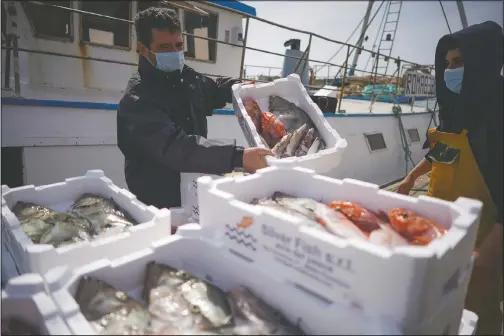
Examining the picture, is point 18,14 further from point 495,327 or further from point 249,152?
point 495,327

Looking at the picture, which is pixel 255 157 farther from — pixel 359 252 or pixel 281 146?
pixel 359 252

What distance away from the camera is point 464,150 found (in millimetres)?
2027

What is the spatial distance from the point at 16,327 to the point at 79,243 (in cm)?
35

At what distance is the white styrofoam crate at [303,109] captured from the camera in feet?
7.38

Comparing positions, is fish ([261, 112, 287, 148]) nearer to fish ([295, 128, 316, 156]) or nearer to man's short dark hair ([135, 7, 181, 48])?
fish ([295, 128, 316, 156])

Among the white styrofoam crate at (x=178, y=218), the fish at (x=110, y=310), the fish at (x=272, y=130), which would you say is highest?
the fish at (x=272, y=130)

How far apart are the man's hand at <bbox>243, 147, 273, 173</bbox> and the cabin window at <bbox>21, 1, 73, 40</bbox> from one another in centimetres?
418

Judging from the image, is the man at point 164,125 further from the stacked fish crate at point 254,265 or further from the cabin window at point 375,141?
the cabin window at point 375,141

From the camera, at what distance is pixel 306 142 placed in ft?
8.33

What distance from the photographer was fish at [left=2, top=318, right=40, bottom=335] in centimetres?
121

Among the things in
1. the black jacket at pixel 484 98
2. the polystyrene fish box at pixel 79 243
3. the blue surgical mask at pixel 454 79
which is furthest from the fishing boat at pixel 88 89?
the polystyrene fish box at pixel 79 243

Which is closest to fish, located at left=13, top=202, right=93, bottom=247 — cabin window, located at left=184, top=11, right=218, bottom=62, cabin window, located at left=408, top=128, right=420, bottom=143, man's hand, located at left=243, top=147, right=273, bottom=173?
man's hand, located at left=243, top=147, right=273, bottom=173

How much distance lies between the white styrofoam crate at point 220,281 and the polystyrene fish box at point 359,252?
3 cm

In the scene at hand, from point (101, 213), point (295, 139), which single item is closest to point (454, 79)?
point (295, 139)
